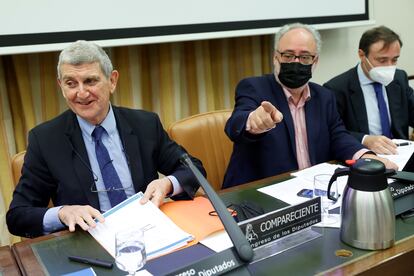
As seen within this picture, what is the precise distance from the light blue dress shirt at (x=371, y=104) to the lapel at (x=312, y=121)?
554 mm

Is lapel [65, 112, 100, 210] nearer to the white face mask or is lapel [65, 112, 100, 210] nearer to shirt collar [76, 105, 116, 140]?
shirt collar [76, 105, 116, 140]

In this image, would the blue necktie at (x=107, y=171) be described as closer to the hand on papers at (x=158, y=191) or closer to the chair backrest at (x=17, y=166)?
the hand on papers at (x=158, y=191)

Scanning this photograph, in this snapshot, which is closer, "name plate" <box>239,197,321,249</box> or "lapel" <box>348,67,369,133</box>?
"name plate" <box>239,197,321,249</box>

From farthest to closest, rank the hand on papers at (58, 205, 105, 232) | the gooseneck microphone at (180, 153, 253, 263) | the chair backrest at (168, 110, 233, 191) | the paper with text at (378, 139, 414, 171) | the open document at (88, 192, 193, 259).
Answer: the chair backrest at (168, 110, 233, 191) → the paper with text at (378, 139, 414, 171) → the hand on papers at (58, 205, 105, 232) → the open document at (88, 192, 193, 259) → the gooseneck microphone at (180, 153, 253, 263)

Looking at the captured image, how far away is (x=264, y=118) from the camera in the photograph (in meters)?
1.60

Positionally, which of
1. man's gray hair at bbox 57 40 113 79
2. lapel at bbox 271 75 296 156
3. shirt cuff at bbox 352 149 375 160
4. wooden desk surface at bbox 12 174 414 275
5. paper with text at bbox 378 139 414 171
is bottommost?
wooden desk surface at bbox 12 174 414 275

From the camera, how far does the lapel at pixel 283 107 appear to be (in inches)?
76.1

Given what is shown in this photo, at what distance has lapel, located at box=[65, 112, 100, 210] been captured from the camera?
155cm

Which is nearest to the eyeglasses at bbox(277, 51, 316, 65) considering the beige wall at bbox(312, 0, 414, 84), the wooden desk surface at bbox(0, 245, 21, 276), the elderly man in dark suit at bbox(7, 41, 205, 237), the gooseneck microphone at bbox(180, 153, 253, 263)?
the elderly man in dark suit at bbox(7, 41, 205, 237)

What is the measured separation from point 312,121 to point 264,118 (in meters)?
0.48

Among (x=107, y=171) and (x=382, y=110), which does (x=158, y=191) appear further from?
(x=382, y=110)

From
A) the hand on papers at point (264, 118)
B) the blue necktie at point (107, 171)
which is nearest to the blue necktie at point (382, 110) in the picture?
the hand on papers at point (264, 118)

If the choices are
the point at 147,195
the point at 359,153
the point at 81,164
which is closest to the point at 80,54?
the point at 81,164

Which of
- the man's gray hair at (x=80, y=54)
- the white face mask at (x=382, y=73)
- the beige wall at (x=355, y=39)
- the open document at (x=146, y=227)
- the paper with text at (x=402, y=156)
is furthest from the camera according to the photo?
the beige wall at (x=355, y=39)
